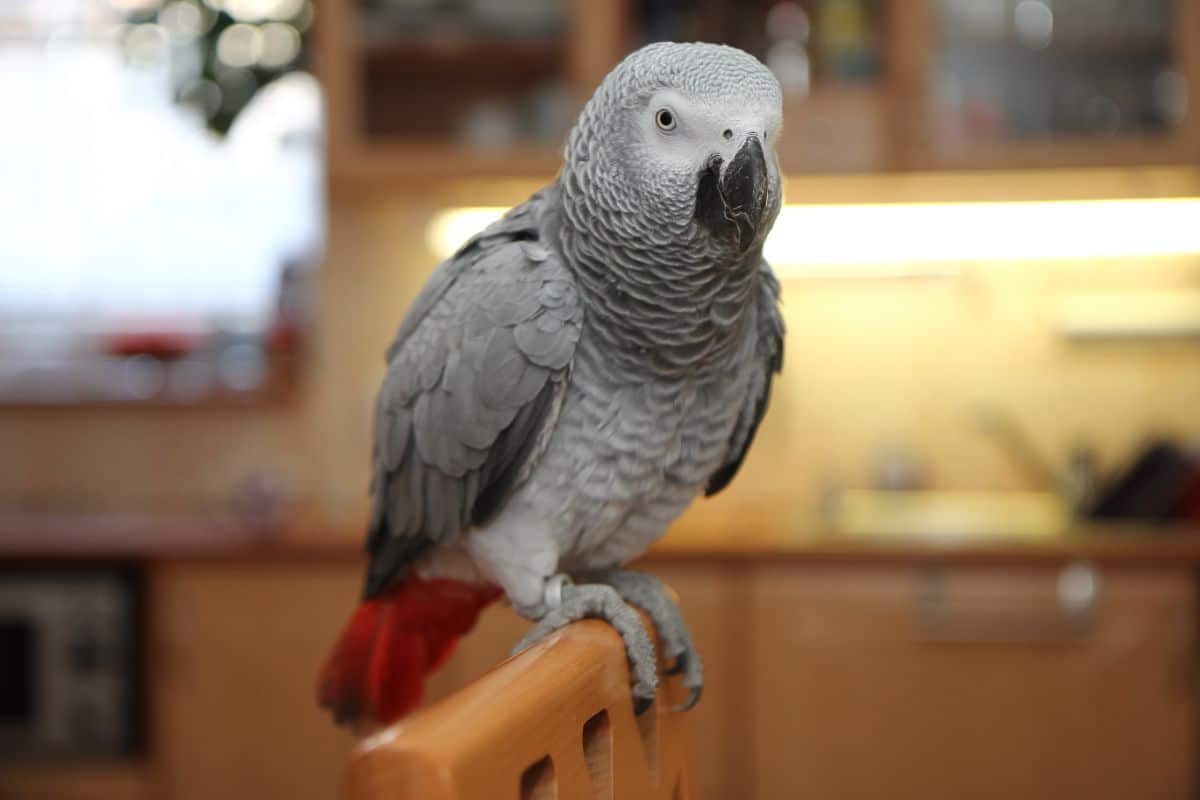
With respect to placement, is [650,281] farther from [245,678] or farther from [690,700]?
[245,678]

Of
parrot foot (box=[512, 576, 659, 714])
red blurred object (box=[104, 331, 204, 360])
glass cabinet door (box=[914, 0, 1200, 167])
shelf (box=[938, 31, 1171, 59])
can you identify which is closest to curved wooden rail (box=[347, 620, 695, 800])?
parrot foot (box=[512, 576, 659, 714])

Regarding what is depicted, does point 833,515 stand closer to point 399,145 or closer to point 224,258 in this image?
point 399,145

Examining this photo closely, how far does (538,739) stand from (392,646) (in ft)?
1.58

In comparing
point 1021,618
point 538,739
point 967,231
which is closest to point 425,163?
point 967,231

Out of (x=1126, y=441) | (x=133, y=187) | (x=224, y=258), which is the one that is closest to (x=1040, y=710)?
(x=1126, y=441)

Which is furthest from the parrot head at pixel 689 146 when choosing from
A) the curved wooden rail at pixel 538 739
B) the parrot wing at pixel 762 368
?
the curved wooden rail at pixel 538 739

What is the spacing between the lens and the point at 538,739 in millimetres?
459

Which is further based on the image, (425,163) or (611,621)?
(425,163)

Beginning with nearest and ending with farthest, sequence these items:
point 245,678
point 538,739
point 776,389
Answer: point 538,739 < point 245,678 < point 776,389

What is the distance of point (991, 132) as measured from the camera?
1.99m

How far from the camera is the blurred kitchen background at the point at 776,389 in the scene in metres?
1.79

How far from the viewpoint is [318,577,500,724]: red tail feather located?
0.91m

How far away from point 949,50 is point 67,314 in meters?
1.81

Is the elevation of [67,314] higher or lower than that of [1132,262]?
lower
